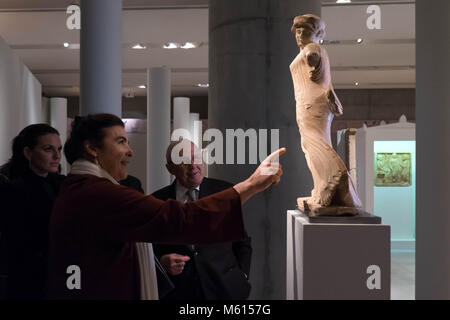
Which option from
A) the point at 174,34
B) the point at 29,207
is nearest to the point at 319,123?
the point at 29,207

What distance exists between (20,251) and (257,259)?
2684 millimetres

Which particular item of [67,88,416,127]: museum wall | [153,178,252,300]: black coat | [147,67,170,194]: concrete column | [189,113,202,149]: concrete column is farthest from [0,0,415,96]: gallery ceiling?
[153,178,252,300]: black coat

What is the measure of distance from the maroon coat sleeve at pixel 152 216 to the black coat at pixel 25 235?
106 cm

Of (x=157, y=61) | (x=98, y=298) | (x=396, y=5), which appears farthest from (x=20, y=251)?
(x=157, y=61)

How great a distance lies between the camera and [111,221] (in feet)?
6.27

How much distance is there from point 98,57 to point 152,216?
298cm

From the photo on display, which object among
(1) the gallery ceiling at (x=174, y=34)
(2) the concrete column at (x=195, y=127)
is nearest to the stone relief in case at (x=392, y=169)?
(1) the gallery ceiling at (x=174, y=34)

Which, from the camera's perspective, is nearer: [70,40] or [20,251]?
[20,251]

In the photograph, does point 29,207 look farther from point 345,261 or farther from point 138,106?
point 138,106

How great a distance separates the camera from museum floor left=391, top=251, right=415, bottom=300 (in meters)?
6.88

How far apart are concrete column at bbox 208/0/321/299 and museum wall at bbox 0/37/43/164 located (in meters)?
3.23

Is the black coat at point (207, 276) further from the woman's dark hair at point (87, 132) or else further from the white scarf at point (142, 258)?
the woman's dark hair at point (87, 132)
